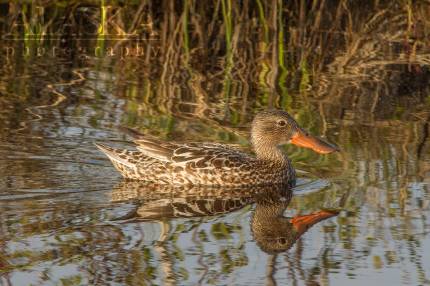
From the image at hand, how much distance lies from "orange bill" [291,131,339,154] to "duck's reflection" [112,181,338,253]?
1.51ft

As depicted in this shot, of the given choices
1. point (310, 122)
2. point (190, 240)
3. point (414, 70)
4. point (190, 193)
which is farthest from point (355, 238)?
point (414, 70)

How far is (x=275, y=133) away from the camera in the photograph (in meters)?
9.70

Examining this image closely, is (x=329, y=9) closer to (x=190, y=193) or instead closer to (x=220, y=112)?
(x=220, y=112)

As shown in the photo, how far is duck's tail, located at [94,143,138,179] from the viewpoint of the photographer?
30.2 ft

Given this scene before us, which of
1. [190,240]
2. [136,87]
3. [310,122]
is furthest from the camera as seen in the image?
[136,87]

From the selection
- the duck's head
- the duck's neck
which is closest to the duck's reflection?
the duck's neck

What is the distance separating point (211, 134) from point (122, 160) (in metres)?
1.51

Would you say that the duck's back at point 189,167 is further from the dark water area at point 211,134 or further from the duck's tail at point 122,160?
the dark water area at point 211,134

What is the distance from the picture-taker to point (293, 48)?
1430 cm

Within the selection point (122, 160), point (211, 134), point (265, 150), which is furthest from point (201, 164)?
point (211, 134)

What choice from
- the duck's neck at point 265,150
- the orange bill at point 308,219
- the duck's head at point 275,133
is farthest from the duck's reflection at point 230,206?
the duck's head at point 275,133

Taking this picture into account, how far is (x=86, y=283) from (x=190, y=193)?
2573 mm

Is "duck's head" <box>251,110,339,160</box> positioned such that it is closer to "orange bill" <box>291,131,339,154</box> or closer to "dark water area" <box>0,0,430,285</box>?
"orange bill" <box>291,131,339,154</box>

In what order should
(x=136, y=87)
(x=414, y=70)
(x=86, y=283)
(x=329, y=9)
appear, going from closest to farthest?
(x=86, y=283) < (x=136, y=87) < (x=414, y=70) < (x=329, y=9)
